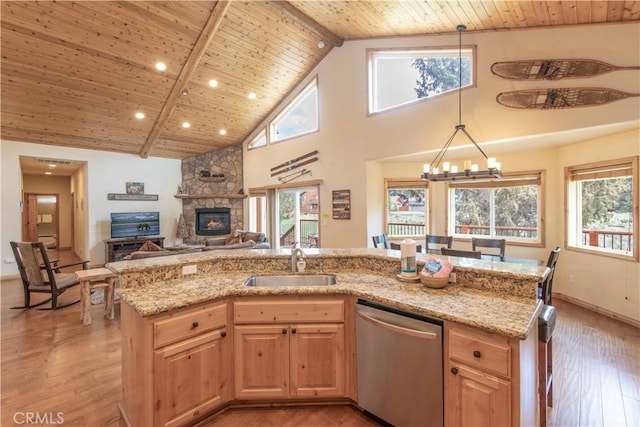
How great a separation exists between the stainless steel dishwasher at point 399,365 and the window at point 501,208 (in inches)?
174

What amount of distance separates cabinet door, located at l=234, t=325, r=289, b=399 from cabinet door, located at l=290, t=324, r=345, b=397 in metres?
0.07

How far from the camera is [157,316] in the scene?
5.87 ft

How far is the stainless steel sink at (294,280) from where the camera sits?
8.39 ft

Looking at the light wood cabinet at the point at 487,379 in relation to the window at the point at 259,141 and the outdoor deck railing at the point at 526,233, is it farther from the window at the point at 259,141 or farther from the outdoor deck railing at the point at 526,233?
the window at the point at 259,141

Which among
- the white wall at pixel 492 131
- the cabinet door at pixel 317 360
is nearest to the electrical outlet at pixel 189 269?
the cabinet door at pixel 317 360

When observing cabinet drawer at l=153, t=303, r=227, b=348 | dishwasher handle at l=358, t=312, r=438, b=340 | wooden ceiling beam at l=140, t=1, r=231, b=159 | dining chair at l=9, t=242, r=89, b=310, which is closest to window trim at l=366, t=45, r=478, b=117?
wooden ceiling beam at l=140, t=1, r=231, b=159

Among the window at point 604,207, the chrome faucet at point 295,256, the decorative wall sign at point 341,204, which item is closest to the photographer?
the chrome faucet at point 295,256

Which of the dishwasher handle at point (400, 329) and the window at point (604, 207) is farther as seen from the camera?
the window at point (604, 207)

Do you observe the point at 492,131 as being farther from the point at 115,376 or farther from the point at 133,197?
the point at 133,197

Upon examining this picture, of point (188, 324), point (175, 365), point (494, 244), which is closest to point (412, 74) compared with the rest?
point (494, 244)

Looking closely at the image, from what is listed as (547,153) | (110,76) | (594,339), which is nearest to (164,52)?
(110,76)

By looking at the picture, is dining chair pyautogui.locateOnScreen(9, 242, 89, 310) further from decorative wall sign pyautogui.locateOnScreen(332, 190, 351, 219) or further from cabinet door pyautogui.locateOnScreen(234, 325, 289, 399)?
decorative wall sign pyautogui.locateOnScreen(332, 190, 351, 219)

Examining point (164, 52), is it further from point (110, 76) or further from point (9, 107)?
point (9, 107)

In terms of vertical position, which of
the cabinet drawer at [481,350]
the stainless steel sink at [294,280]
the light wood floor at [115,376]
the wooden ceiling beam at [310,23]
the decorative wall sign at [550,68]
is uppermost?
the wooden ceiling beam at [310,23]
